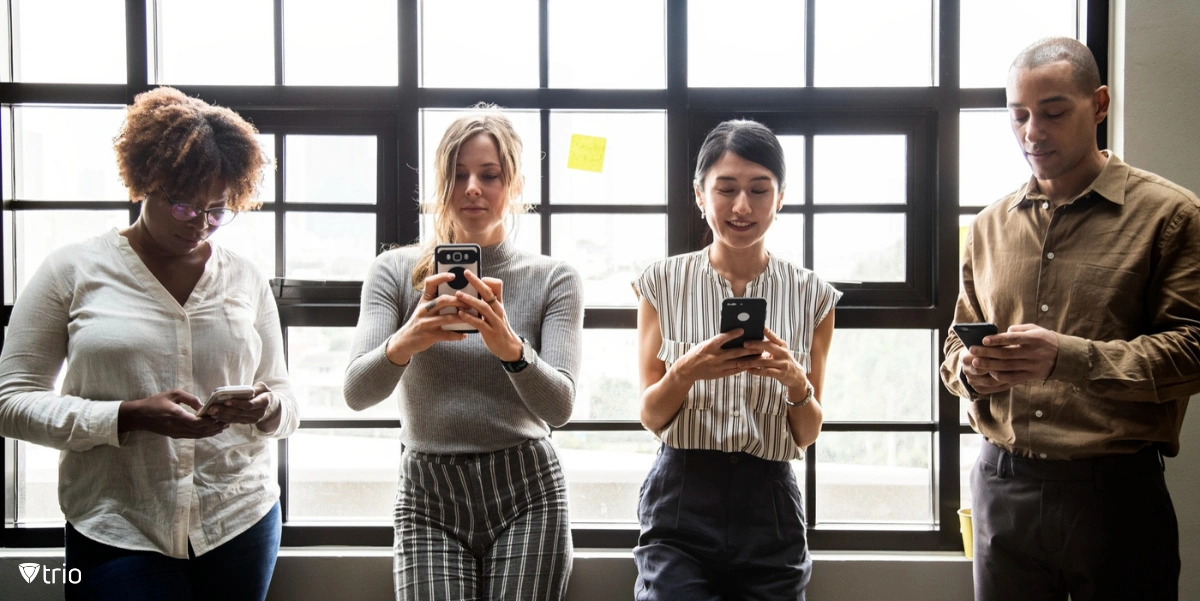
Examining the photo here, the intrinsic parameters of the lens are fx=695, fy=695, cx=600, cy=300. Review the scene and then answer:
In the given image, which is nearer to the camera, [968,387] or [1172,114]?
[968,387]

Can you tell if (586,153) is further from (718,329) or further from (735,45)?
(718,329)

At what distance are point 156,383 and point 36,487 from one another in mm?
1159

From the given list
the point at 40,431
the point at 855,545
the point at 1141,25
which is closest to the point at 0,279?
the point at 40,431

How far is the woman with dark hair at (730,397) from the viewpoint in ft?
4.98

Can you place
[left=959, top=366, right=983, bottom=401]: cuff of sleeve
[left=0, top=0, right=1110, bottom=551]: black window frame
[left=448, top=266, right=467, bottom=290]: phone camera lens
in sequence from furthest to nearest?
[left=0, top=0, right=1110, bottom=551]: black window frame → [left=959, top=366, right=983, bottom=401]: cuff of sleeve → [left=448, top=266, right=467, bottom=290]: phone camera lens

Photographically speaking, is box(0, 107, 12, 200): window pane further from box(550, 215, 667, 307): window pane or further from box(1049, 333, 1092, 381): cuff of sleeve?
box(1049, 333, 1092, 381): cuff of sleeve

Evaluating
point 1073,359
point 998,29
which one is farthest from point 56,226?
point 998,29

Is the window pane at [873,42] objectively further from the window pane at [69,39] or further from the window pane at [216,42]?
the window pane at [69,39]

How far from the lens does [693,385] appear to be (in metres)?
1.63

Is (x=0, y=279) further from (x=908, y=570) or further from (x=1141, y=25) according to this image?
(x=1141, y=25)

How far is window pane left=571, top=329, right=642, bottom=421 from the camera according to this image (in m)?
2.24

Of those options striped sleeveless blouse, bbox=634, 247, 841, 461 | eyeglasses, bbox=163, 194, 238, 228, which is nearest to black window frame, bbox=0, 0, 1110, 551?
striped sleeveless blouse, bbox=634, 247, 841, 461

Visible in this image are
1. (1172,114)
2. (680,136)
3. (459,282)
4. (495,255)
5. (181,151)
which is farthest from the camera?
(680,136)

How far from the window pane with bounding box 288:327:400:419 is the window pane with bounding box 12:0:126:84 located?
1.02 metres
